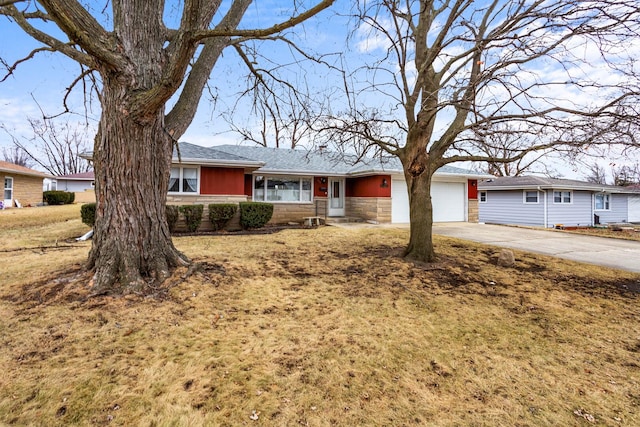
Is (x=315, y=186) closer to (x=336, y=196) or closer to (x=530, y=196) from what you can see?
(x=336, y=196)

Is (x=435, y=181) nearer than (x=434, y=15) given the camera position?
No

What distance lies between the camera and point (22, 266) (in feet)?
17.3

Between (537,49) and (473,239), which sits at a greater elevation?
(537,49)

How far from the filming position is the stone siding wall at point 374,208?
1416 centimetres

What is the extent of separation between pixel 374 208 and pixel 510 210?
1084 cm

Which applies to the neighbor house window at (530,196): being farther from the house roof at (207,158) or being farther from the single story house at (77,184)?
the single story house at (77,184)

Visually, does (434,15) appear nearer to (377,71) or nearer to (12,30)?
(377,71)

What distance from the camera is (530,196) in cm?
1808

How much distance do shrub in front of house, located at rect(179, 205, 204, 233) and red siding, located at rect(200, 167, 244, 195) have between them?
131cm

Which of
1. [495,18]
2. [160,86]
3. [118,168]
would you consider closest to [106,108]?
[118,168]

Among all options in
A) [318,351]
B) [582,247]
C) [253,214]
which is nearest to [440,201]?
[582,247]

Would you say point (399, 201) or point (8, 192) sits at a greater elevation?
point (8, 192)

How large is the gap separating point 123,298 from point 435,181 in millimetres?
14637

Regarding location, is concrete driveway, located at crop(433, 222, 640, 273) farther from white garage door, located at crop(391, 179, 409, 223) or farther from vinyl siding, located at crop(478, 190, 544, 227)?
vinyl siding, located at crop(478, 190, 544, 227)
